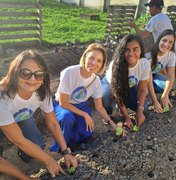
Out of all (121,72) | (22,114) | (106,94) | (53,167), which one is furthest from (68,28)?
(53,167)

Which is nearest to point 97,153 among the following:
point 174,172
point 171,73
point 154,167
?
point 154,167

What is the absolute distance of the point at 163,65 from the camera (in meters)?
4.56

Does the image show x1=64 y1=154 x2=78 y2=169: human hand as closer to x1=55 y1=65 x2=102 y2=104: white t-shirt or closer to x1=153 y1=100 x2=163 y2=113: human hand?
x1=55 y1=65 x2=102 y2=104: white t-shirt

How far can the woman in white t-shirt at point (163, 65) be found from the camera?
4.15 meters

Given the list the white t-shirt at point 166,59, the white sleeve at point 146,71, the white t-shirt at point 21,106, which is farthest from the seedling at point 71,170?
the white t-shirt at point 166,59

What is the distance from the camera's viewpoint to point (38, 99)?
2.88 meters

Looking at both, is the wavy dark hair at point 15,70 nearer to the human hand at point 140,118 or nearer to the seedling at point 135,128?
the seedling at point 135,128

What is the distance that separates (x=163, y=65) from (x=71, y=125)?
198 centimetres

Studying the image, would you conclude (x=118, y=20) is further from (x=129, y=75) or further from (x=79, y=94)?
(x=79, y=94)

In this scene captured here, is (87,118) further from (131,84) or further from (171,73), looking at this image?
(171,73)

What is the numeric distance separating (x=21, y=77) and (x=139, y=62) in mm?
1792

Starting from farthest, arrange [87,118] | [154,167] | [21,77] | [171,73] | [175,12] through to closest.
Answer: [175,12], [171,73], [87,118], [154,167], [21,77]

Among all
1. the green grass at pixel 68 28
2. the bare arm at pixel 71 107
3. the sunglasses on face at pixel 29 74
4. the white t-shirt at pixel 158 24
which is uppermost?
the sunglasses on face at pixel 29 74

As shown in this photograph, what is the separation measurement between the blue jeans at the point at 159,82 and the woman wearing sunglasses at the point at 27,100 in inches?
90.1
